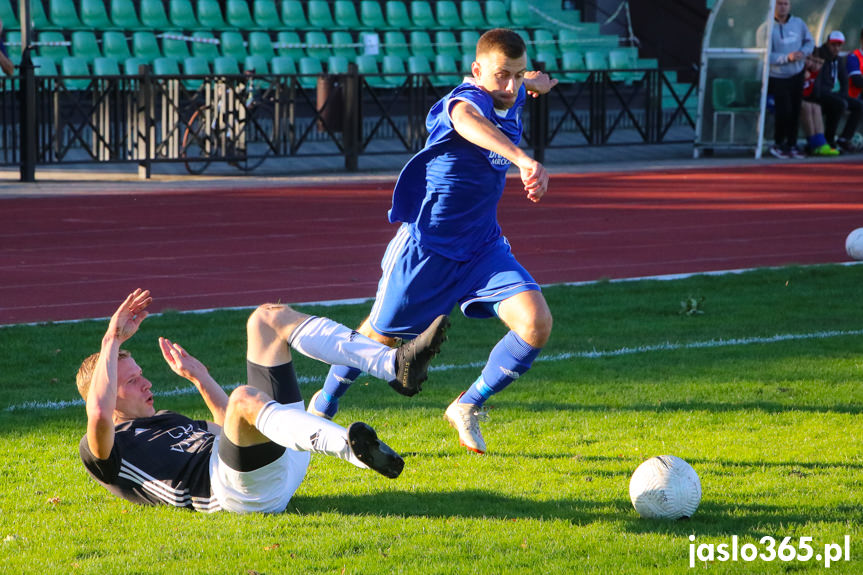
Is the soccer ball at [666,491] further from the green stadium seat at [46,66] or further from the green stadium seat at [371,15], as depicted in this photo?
the green stadium seat at [371,15]

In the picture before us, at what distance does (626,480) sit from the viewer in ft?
17.7

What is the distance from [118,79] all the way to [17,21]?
4.82 m

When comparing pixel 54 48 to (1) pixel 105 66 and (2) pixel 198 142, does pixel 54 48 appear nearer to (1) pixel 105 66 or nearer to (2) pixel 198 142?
(1) pixel 105 66

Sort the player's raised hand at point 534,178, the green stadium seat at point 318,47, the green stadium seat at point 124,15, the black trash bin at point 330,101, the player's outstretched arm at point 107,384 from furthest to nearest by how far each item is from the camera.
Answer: the green stadium seat at point 318,47 < the green stadium seat at point 124,15 < the black trash bin at point 330,101 < the player's raised hand at point 534,178 < the player's outstretched arm at point 107,384

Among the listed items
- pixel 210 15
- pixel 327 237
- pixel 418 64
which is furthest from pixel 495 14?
pixel 327 237

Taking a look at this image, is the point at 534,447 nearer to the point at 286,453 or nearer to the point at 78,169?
the point at 286,453

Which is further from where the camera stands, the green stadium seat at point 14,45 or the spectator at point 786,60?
the spectator at point 786,60

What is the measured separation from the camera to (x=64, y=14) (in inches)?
835

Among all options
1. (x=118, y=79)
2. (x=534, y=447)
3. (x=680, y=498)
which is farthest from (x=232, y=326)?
(x=118, y=79)

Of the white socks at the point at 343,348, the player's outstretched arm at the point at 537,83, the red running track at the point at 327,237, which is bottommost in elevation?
the red running track at the point at 327,237

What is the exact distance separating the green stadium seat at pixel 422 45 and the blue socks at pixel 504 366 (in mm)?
18205

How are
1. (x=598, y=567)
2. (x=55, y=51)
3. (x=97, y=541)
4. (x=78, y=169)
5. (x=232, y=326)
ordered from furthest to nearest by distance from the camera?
(x=55, y=51) → (x=78, y=169) → (x=232, y=326) → (x=97, y=541) → (x=598, y=567)

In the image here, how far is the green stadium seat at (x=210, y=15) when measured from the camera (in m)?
22.4

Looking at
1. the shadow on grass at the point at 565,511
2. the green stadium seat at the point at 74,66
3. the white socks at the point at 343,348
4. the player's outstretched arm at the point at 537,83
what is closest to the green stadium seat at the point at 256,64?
the green stadium seat at the point at 74,66
